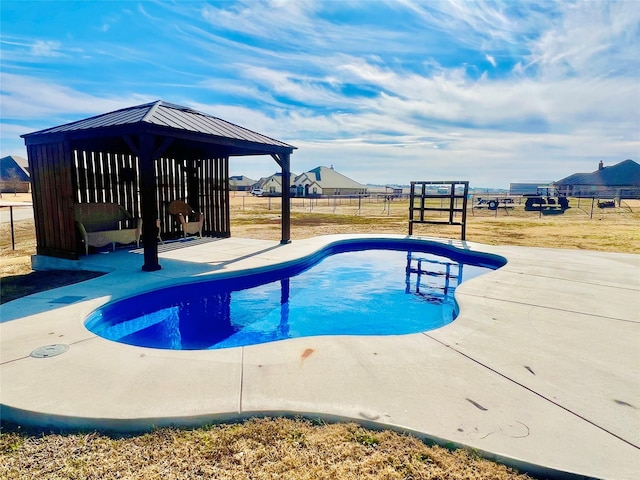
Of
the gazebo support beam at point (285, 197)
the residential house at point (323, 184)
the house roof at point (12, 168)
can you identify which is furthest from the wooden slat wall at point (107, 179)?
the house roof at point (12, 168)

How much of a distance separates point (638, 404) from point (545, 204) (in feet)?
82.7

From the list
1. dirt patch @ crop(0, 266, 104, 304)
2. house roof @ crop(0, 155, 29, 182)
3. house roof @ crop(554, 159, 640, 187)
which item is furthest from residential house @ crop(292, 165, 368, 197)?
dirt patch @ crop(0, 266, 104, 304)

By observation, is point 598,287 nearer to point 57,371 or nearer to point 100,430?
point 100,430

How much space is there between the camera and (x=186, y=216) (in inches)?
389

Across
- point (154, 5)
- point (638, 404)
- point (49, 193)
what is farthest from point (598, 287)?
point (154, 5)

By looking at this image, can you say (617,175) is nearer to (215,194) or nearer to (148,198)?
(215,194)

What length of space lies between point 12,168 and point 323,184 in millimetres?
46723

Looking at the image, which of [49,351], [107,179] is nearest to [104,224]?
[107,179]

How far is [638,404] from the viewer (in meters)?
2.47

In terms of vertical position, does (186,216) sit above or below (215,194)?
below

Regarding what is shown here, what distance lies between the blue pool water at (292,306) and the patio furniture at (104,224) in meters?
2.82

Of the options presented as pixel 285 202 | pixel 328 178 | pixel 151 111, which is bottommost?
pixel 285 202

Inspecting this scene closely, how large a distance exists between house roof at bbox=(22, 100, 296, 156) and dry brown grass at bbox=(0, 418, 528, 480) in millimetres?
4966

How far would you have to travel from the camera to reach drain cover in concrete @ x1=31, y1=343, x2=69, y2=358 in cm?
307
